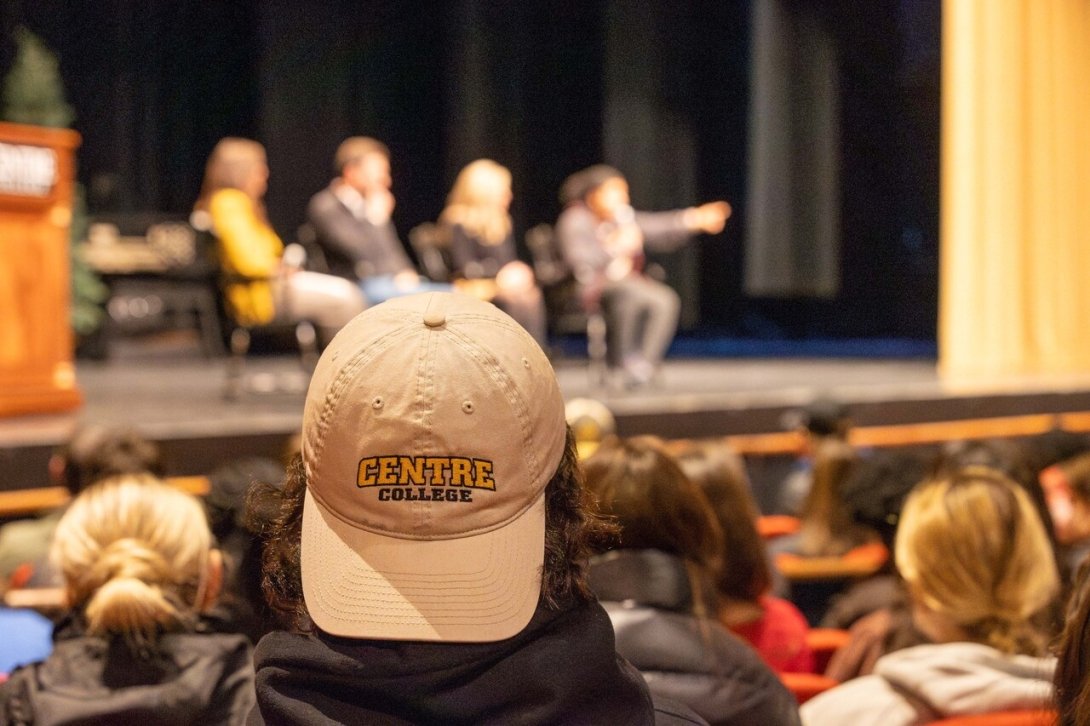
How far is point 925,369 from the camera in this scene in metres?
7.41

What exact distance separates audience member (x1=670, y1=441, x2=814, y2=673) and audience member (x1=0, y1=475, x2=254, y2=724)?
2.43 feet

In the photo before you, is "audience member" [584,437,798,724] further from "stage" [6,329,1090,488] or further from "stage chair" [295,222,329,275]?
"stage chair" [295,222,329,275]

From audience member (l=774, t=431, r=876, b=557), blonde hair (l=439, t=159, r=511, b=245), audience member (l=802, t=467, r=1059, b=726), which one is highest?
blonde hair (l=439, t=159, r=511, b=245)

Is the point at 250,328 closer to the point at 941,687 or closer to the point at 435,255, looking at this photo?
the point at 435,255

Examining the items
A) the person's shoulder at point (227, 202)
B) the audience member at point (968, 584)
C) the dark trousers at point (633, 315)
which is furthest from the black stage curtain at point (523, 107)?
the audience member at point (968, 584)

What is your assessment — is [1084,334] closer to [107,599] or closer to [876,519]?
[876,519]

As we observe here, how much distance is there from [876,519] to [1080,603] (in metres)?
1.44

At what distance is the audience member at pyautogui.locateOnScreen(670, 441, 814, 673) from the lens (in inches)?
76.7

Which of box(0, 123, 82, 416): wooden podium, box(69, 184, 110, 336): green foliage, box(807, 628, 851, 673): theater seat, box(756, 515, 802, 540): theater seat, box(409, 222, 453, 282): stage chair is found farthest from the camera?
box(69, 184, 110, 336): green foliage

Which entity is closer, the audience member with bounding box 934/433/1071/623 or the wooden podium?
the audience member with bounding box 934/433/1071/623

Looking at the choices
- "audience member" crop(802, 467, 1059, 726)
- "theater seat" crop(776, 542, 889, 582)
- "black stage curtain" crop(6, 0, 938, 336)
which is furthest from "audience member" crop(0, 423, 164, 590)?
"black stage curtain" crop(6, 0, 938, 336)

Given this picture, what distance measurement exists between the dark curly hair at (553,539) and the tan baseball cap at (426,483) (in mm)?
30

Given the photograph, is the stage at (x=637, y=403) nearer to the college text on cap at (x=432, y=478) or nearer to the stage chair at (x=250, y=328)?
the stage chair at (x=250, y=328)

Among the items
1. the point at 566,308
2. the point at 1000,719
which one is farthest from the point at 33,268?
the point at 1000,719
